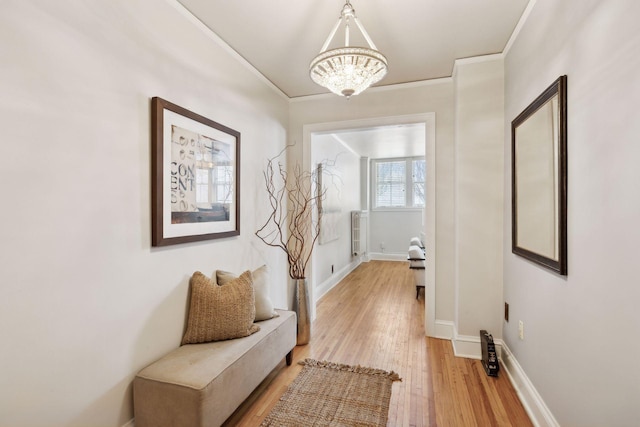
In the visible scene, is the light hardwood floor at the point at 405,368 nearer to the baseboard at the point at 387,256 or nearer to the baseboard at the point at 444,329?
the baseboard at the point at 444,329

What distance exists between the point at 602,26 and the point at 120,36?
2.23 metres

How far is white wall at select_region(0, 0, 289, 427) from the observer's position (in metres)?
1.22

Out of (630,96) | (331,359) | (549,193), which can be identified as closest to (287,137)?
(331,359)

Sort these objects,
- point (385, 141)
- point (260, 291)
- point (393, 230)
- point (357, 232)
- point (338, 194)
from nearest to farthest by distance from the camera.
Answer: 1. point (260, 291)
2. point (338, 194)
3. point (385, 141)
4. point (357, 232)
5. point (393, 230)

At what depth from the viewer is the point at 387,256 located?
25.6ft

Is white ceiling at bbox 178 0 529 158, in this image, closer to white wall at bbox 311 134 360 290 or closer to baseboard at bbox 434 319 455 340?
white wall at bbox 311 134 360 290

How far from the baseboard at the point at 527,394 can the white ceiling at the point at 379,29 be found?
246 centimetres

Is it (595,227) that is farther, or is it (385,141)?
(385,141)

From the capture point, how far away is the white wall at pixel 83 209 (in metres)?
1.22

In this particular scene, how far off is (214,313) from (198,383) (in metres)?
0.51

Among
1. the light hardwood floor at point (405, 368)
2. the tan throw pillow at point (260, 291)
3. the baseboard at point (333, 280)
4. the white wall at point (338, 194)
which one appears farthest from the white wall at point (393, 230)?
the tan throw pillow at point (260, 291)

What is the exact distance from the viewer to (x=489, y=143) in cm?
268

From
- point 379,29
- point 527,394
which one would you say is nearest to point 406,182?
point 379,29

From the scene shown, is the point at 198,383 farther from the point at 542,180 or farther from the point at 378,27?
the point at 378,27
